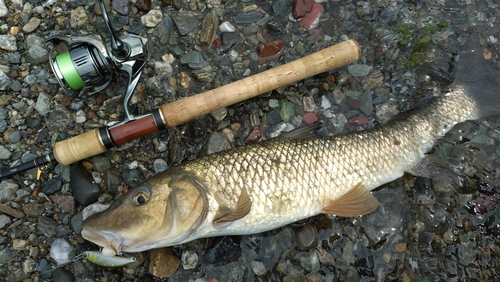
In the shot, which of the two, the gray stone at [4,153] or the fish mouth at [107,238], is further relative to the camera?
the gray stone at [4,153]

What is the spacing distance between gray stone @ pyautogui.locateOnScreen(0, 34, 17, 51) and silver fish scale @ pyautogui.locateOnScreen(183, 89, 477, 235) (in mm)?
2113

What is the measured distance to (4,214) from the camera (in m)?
2.98

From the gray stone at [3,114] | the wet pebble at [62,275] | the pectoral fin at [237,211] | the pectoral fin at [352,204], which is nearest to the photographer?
the pectoral fin at [237,211]

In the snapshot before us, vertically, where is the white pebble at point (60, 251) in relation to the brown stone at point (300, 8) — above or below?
below

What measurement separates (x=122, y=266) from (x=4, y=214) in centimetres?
106

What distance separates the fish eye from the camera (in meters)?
2.34

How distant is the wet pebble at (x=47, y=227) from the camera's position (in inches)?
116

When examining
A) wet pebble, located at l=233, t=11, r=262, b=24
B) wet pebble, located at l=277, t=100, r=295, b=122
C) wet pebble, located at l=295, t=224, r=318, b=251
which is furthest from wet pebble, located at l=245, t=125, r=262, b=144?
wet pebble, located at l=233, t=11, r=262, b=24

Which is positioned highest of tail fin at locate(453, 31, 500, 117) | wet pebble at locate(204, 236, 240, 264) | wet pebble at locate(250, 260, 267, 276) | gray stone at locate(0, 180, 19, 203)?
tail fin at locate(453, 31, 500, 117)

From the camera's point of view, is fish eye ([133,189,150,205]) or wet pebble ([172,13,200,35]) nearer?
fish eye ([133,189,150,205])

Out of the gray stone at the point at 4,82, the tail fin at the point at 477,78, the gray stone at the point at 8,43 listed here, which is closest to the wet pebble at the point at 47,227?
the gray stone at the point at 4,82

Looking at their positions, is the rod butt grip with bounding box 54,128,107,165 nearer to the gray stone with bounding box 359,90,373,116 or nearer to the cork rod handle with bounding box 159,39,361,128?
the cork rod handle with bounding box 159,39,361,128

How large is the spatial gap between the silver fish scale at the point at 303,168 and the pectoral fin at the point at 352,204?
42mm

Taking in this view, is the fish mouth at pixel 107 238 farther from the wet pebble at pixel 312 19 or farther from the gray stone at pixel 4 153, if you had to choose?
the wet pebble at pixel 312 19
